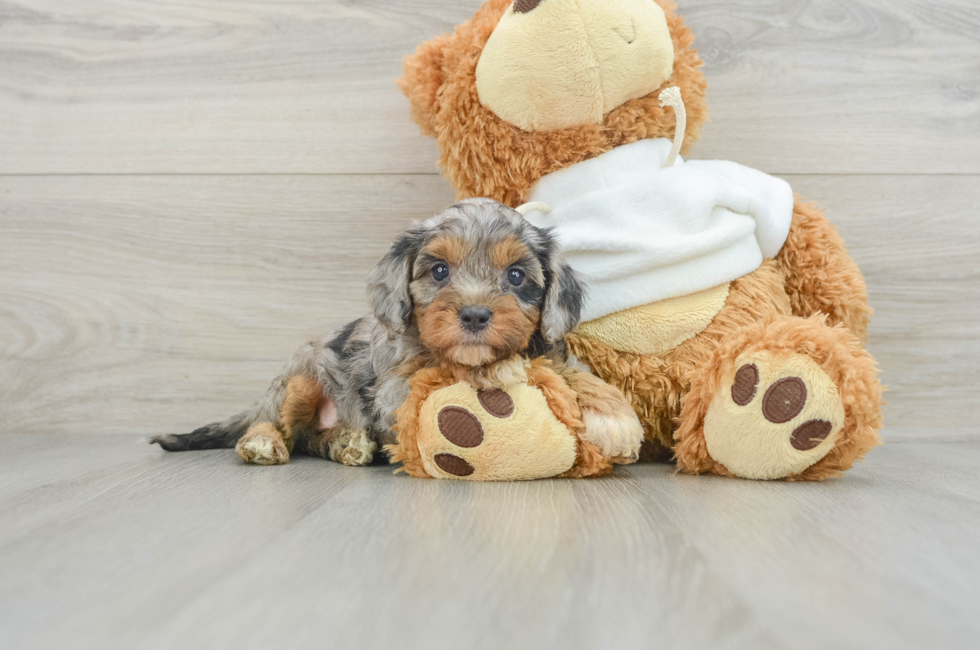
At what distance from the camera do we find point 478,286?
5.23ft

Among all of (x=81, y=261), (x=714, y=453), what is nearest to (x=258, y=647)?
(x=714, y=453)

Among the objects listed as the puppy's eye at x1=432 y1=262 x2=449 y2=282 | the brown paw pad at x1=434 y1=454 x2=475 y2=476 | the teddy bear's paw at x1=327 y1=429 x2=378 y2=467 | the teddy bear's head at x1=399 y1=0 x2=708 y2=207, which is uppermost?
the teddy bear's head at x1=399 y1=0 x2=708 y2=207

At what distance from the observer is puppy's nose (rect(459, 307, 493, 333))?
153 cm

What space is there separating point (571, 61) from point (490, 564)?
1.25 m

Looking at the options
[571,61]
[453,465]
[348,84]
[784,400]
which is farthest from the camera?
[348,84]

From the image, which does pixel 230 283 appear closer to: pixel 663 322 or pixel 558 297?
pixel 558 297

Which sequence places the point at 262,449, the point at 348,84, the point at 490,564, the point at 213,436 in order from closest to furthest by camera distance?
1. the point at 490,564
2. the point at 262,449
3. the point at 213,436
4. the point at 348,84

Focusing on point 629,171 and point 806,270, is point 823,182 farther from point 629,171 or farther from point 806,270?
point 629,171

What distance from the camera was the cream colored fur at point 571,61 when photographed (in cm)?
177

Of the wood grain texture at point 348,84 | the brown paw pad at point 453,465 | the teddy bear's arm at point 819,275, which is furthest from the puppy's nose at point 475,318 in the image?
the wood grain texture at point 348,84

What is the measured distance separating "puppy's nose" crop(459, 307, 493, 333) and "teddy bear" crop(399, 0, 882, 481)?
40 centimetres

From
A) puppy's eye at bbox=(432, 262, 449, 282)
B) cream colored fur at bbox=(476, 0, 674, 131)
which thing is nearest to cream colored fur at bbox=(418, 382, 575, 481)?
puppy's eye at bbox=(432, 262, 449, 282)

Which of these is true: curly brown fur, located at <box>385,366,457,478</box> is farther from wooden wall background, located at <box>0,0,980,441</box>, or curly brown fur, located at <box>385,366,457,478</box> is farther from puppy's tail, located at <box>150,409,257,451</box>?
wooden wall background, located at <box>0,0,980,441</box>

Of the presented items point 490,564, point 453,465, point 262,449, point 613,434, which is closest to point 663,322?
point 613,434
